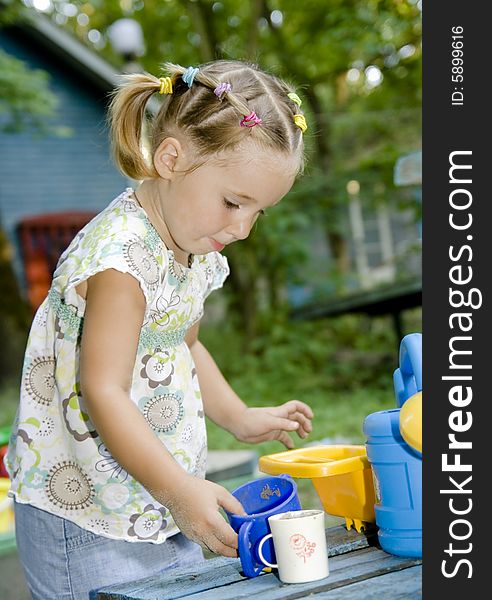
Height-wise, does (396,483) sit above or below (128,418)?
below

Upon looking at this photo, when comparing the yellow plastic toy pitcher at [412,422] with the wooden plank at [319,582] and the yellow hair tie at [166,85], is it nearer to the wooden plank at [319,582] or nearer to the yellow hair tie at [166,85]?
the wooden plank at [319,582]

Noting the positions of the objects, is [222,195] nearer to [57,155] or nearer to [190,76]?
[190,76]

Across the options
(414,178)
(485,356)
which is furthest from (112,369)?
(414,178)

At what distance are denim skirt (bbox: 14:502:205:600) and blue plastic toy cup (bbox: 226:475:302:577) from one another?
298 mm

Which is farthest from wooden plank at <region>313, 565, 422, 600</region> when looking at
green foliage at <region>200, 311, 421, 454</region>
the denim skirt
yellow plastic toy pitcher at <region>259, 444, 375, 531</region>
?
green foliage at <region>200, 311, 421, 454</region>

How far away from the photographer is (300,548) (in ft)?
4.72

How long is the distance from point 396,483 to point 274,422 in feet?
2.01

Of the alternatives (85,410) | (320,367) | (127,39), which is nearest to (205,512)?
(85,410)

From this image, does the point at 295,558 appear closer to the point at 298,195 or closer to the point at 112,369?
the point at 112,369

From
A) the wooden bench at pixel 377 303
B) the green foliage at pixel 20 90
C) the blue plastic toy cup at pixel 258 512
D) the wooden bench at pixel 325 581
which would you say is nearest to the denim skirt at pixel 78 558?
the wooden bench at pixel 325 581

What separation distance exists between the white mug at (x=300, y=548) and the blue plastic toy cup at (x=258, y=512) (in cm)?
5

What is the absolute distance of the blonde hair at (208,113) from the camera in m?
1.77

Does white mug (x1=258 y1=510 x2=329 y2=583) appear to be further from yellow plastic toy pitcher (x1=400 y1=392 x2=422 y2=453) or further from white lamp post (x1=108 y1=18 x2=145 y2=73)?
white lamp post (x1=108 y1=18 x2=145 y2=73)

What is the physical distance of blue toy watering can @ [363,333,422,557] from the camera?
4.97 ft
